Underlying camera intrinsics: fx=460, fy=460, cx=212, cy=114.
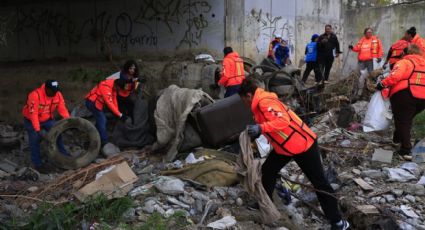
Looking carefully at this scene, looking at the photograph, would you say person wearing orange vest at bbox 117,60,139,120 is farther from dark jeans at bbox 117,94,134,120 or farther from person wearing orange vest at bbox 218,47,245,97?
person wearing orange vest at bbox 218,47,245,97

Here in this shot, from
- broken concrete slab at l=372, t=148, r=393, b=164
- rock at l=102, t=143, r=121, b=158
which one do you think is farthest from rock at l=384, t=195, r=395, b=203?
rock at l=102, t=143, r=121, b=158

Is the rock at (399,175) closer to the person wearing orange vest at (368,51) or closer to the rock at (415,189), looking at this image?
the rock at (415,189)

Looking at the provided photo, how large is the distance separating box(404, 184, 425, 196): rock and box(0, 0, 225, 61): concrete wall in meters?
6.67

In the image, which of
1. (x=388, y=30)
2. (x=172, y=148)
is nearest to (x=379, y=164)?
(x=172, y=148)

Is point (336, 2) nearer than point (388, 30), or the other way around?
point (336, 2)

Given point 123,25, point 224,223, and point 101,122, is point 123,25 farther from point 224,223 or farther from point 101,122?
point 224,223

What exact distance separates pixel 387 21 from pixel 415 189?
40.8 feet

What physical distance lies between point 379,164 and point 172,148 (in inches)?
123

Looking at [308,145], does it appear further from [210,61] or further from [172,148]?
[210,61]

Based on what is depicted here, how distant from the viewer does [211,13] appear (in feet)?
37.2

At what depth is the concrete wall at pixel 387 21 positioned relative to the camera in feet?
53.8

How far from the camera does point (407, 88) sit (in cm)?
647

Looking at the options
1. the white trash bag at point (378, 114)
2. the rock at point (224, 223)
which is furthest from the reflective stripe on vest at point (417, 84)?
the rock at point (224, 223)

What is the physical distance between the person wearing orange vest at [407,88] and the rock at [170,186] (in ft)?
10.9
